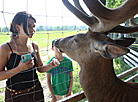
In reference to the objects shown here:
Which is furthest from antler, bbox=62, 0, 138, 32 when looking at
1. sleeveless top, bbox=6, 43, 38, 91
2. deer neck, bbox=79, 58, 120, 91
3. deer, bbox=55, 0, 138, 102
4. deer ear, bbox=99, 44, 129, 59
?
sleeveless top, bbox=6, 43, 38, 91

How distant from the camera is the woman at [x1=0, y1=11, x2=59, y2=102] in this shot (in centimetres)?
109

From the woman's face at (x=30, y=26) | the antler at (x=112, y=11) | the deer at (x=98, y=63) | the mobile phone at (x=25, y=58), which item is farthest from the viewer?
the woman's face at (x=30, y=26)

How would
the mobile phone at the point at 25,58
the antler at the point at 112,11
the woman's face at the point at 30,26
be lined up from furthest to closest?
the woman's face at the point at 30,26 < the mobile phone at the point at 25,58 < the antler at the point at 112,11

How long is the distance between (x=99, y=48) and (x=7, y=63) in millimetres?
876

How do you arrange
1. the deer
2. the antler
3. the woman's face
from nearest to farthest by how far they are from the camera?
the antler < the deer < the woman's face

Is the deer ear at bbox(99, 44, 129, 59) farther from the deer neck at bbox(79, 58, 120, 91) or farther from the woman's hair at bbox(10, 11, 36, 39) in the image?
the woman's hair at bbox(10, 11, 36, 39)

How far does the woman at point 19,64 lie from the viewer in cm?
109

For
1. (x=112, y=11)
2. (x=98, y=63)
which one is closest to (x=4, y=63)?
(x=98, y=63)

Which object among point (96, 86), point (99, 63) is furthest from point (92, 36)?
point (96, 86)

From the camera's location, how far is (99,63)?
97cm

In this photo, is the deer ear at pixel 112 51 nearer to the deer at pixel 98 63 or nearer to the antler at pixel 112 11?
the deer at pixel 98 63

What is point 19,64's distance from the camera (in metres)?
1.09

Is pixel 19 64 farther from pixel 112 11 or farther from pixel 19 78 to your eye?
pixel 112 11

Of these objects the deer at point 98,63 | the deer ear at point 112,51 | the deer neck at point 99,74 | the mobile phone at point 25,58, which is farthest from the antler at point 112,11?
the mobile phone at point 25,58
